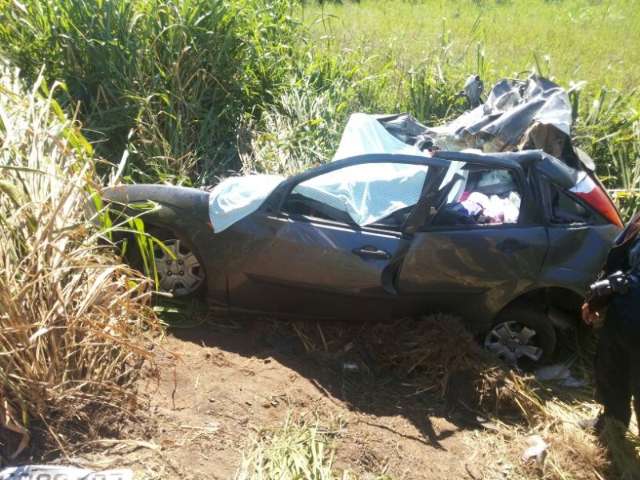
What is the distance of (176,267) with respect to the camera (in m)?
4.49

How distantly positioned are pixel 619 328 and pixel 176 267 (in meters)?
2.94

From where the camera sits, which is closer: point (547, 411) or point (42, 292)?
point (42, 292)

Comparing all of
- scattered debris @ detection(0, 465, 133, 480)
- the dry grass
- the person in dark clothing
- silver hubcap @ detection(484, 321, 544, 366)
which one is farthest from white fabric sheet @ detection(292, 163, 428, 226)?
scattered debris @ detection(0, 465, 133, 480)

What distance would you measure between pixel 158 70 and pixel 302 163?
5.66 feet

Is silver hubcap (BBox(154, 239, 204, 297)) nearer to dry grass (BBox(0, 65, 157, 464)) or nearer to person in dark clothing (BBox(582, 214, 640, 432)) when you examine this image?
dry grass (BBox(0, 65, 157, 464))

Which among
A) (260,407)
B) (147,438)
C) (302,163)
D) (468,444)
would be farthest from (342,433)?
(302,163)

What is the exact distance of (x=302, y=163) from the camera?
6.09 metres

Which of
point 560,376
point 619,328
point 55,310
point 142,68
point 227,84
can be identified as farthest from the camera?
point 227,84

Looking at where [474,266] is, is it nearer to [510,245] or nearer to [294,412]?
[510,245]

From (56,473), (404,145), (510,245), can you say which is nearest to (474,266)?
(510,245)

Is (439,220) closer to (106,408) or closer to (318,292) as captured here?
(318,292)

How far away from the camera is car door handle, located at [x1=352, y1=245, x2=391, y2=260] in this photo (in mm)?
4160

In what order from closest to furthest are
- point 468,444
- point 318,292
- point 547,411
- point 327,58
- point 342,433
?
point 342,433, point 468,444, point 547,411, point 318,292, point 327,58

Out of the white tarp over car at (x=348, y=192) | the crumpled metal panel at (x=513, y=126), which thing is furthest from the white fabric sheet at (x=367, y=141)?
the white tarp over car at (x=348, y=192)
